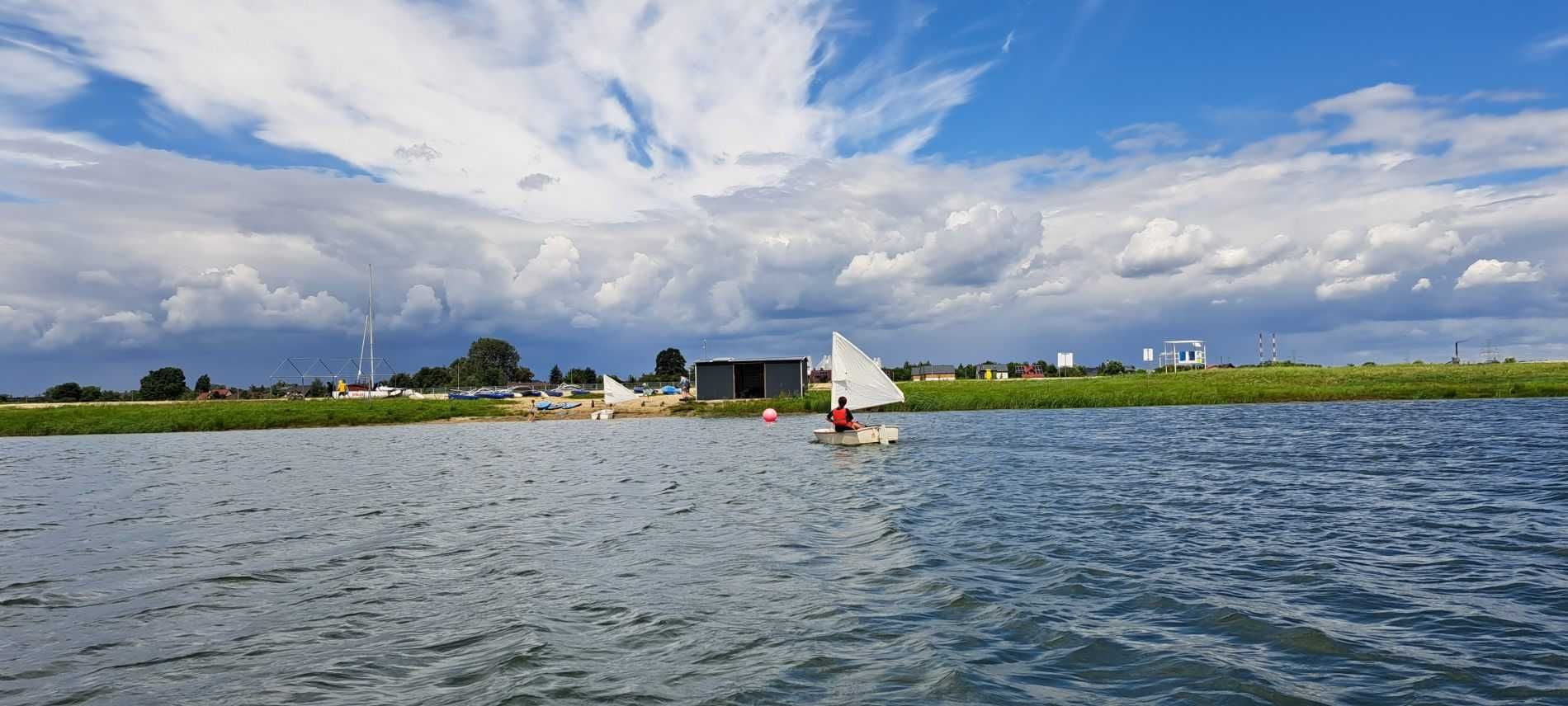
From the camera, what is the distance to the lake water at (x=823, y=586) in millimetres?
9195

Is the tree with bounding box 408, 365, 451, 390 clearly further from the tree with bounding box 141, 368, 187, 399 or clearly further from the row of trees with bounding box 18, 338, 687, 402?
the tree with bounding box 141, 368, 187, 399

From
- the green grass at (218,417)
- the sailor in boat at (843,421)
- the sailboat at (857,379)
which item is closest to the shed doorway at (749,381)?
the green grass at (218,417)

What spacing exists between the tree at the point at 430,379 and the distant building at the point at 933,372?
92710 mm

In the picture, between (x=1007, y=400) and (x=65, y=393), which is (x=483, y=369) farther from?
(x=1007, y=400)

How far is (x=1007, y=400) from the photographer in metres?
80.8

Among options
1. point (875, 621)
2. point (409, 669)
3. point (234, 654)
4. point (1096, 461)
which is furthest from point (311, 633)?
point (1096, 461)

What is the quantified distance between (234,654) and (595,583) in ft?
16.5

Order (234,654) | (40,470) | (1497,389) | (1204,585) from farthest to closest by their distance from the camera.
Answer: (1497,389)
(40,470)
(1204,585)
(234,654)

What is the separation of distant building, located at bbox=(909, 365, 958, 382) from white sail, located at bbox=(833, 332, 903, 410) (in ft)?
336

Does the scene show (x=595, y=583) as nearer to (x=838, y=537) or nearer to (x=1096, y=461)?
(x=838, y=537)

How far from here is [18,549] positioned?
64.8 ft

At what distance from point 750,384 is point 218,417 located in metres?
52.2

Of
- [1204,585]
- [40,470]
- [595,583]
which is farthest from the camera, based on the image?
[40,470]

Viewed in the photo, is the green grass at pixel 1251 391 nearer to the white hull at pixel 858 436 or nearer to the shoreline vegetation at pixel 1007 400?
the shoreline vegetation at pixel 1007 400
